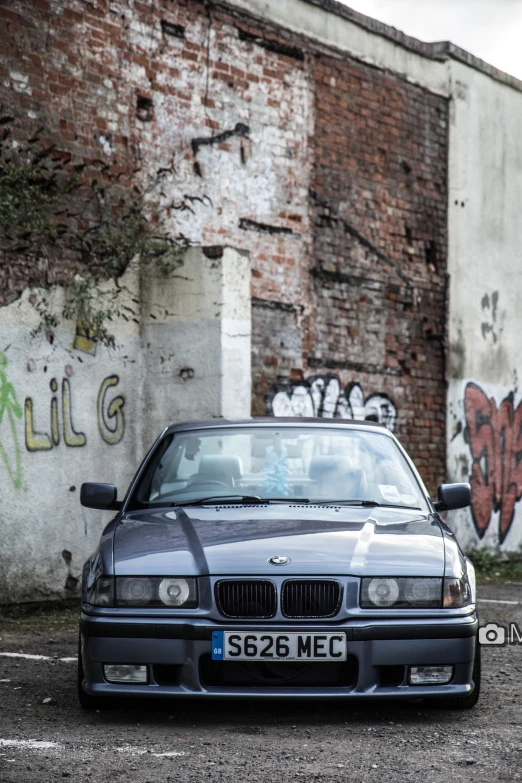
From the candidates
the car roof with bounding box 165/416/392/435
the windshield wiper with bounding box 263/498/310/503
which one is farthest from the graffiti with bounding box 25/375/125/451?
the windshield wiper with bounding box 263/498/310/503

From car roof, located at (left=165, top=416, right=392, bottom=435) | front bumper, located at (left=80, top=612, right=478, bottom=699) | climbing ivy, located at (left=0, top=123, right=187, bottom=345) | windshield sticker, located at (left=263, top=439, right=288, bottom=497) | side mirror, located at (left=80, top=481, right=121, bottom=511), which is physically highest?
climbing ivy, located at (left=0, top=123, right=187, bottom=345)

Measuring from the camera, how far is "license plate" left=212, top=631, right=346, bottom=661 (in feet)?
17.0

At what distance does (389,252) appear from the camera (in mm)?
14453

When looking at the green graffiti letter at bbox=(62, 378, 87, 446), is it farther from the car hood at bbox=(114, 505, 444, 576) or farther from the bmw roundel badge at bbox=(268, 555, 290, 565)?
the bmw roundel badge at bbox=(268, 555, 290, 565)

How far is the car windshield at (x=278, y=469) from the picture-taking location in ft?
21.2

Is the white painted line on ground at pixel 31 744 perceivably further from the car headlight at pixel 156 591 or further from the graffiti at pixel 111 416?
the graffiti at pixel 111 416

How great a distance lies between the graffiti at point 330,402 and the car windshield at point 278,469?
5.56m

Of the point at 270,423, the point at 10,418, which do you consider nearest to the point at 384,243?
the point at 10,418

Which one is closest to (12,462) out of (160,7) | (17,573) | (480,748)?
(17,573)

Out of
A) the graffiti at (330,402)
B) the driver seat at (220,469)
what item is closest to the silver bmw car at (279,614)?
the driver seat at (220,469)

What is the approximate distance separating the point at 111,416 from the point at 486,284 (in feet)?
23.9

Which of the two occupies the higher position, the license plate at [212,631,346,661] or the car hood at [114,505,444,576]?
the car hood at [114,505,444,576]

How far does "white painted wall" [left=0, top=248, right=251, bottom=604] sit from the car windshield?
310cm

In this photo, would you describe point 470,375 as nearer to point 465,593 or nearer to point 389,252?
point 389,252
